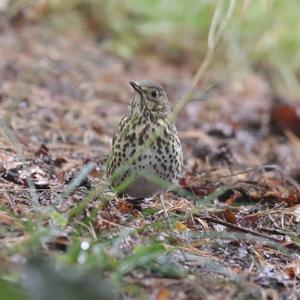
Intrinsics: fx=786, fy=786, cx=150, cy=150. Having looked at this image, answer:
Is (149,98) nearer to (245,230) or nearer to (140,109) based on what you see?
(140,109)

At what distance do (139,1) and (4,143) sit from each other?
15.5 ft

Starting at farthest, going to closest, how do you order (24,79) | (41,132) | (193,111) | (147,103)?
(193,111)
(24,79)
(41,132)
(147,103)

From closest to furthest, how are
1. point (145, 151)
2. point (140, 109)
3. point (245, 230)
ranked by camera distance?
point (245, 230) → point (145, 151) → point (140, 109)

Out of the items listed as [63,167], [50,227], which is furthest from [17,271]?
[63,167]

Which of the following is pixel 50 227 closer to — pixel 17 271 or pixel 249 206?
pixel 17 271

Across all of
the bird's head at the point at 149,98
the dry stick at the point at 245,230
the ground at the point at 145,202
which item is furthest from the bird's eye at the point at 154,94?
the dry stick at the point at 245,230

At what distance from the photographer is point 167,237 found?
9.98 ft

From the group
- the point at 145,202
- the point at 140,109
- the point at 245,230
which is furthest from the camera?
the point at 145,202

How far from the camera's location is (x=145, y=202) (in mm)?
4066

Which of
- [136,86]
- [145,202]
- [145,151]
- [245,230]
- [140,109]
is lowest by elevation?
[145,202]

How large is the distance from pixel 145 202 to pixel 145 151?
459mm

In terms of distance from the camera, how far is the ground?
272cm

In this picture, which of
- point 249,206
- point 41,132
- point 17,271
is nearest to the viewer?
point 17,271

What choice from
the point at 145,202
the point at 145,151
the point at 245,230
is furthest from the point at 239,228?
the point at 145,202
